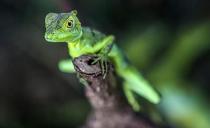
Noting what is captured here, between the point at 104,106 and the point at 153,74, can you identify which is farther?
the point at 153,74

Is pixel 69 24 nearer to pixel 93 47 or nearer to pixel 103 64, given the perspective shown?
pixel 93 47

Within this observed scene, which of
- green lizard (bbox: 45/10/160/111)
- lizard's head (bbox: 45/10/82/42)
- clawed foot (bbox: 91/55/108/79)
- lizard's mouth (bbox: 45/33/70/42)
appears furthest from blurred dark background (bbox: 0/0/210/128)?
clawed foot (bbox: 91/55/108/79)

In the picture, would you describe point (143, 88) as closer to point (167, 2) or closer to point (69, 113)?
point (69, 113)

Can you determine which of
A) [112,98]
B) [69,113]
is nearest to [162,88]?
[69,113]

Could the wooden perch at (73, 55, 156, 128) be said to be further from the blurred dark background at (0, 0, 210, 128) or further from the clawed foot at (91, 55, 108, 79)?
the blurred dark background at (0, 0, 210, 128)

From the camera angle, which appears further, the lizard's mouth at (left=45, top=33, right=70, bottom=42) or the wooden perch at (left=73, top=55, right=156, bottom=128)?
the lizard's mouth at (left=45, top=33, right=70, bottom=42)

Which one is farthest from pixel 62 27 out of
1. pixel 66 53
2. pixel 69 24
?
pixel 66 53

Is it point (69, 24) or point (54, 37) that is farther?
point (69, 24)
